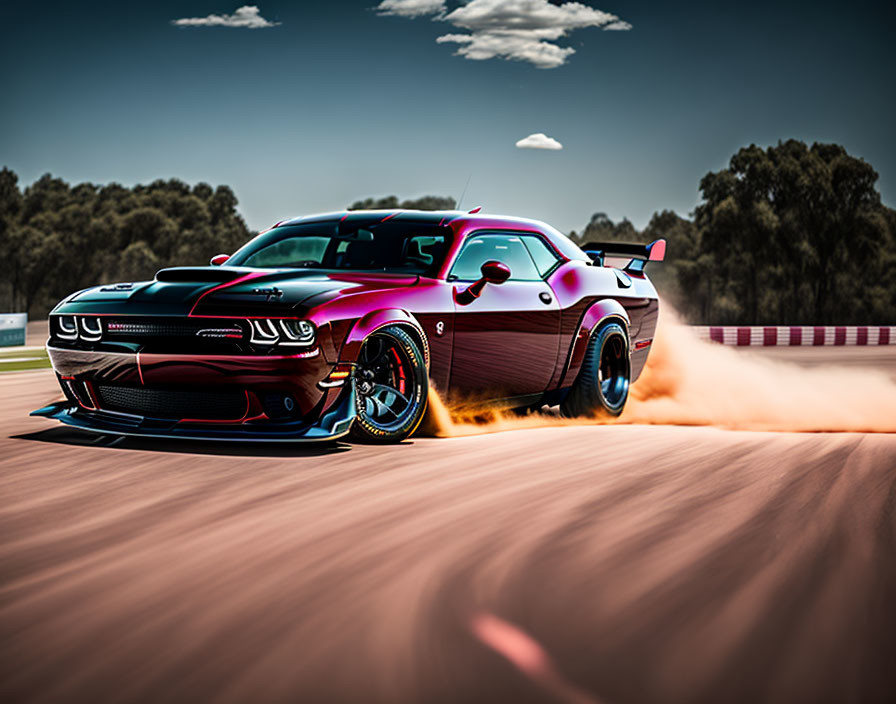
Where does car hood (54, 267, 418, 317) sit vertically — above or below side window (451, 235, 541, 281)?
below

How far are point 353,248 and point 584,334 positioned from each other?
1763 millimetres

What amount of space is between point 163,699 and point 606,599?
1246 mm

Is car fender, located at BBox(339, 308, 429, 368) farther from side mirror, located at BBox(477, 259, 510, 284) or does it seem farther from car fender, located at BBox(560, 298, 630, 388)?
car fender, located at BBox(560, 298, 630, 388)

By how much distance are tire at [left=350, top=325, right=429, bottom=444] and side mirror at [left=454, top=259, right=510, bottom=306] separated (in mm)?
536

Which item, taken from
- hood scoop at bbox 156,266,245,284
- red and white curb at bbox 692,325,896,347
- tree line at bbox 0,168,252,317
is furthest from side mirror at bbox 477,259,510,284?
tree line at bbox 0,168,252,317

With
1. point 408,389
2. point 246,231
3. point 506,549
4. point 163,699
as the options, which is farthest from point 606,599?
point 246,231

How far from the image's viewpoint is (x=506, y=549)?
348cm

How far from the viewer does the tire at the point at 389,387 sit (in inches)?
226

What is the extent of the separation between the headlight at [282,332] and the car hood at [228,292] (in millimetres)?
51

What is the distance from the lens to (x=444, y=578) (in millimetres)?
3146

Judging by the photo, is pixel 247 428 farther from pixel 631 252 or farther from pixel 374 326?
pixel 631 252

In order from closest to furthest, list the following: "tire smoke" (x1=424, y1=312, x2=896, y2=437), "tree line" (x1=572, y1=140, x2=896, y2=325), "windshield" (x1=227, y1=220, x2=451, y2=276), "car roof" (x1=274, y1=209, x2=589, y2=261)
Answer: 1. "windshield" (x1=227, y1=220, x2=451, y2=276)
2. "car roof" (x1=274, y1=209, x2=589, y2=261)
3. "tire smoke" (x1=424, y1=312, x2=896, y2=437)
4. "tree line" (x1=572, y1=140, x2=896, y2=325)

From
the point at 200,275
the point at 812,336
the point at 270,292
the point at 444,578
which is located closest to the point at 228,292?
the point at 270,292

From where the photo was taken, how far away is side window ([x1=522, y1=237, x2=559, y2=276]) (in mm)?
7188
